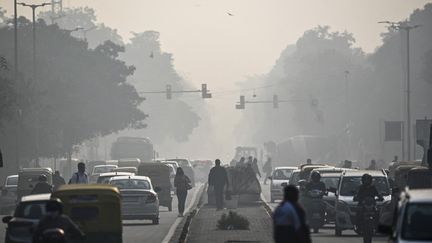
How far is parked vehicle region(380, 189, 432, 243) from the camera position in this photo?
1994 centimetres

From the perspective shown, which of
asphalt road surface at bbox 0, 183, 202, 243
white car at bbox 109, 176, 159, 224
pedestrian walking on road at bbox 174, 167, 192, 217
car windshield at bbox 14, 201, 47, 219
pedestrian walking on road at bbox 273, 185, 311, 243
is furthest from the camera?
pedestrian walking on road at bbox 174, 167, 192, 217

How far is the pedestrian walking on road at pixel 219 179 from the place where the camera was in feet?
170

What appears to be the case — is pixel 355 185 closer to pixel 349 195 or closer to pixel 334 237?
pixel 349 195

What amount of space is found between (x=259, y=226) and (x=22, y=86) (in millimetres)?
46078

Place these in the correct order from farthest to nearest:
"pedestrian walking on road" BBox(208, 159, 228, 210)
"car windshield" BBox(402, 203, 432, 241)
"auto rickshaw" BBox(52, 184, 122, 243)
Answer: "pedestrian walking on road" BBox(208, 159, 228, 210), "auto rickshaw" BBox(52, 184, 122, 243), "car windshield" BBox(402, 203, 432, 241)

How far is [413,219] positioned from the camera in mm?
20234

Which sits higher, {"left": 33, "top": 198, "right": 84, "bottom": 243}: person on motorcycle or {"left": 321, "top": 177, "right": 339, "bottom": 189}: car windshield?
{"left": 33, "top": 198, "right": 84, "bottom": 243}: person on motorcycle

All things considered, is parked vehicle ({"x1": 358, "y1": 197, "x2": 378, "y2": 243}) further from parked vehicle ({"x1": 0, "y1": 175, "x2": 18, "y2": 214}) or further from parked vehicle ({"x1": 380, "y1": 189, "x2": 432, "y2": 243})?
parked vehicle ({"x1": 0, "y1": 175, "x2": 18, "y2": 214})

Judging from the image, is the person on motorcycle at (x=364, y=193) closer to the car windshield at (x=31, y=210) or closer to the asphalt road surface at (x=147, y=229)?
the asphalt road surface at (x=147, y=229)

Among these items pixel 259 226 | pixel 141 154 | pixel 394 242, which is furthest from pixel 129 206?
pixel 141 154

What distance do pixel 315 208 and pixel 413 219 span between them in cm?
2013

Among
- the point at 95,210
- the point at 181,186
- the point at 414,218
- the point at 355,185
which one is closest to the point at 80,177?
the point at 95,210

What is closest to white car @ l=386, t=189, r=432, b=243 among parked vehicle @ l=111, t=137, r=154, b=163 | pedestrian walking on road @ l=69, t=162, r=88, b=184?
pedestrian walking on road @ l=69, t=162, r=88, b=184

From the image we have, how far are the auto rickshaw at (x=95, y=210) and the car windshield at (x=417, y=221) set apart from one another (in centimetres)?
928
